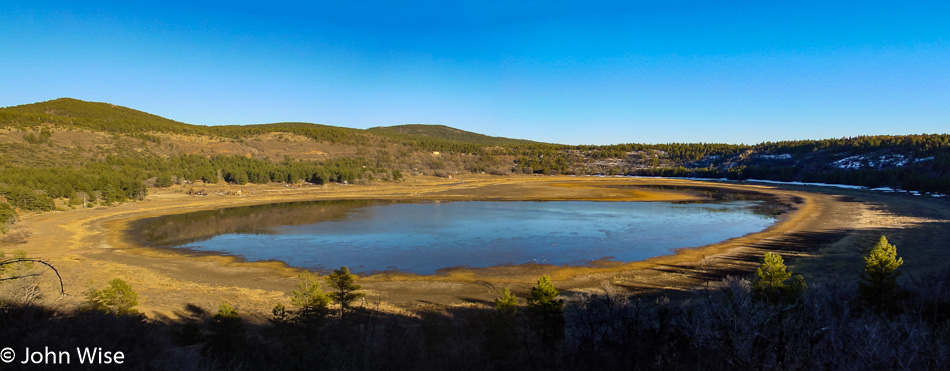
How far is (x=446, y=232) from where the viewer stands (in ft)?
126

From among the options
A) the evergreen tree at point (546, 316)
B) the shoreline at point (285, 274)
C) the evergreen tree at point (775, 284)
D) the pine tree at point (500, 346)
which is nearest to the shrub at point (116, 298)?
the shoreline at point (285, 274)

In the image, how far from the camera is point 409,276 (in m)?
24.3

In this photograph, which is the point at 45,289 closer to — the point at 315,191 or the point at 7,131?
the point at 315,191

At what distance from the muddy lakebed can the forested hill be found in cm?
2407

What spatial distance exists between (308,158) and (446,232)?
3817 inches

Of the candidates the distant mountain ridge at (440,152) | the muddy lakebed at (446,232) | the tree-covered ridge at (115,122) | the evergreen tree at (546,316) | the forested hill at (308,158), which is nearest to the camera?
the evergreen tree at (546,316)

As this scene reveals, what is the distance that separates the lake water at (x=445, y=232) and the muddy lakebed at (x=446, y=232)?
0.08 m

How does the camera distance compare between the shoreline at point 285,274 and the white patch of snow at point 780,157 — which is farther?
the white patch of snow at point 780,157

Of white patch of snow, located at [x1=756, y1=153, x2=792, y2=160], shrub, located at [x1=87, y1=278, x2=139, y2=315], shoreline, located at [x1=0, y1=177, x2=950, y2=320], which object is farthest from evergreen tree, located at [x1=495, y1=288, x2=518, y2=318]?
white patch of snow, located at [x1=756, y1=153, x2=792, y2=160]

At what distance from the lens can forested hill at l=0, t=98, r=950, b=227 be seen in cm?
6291

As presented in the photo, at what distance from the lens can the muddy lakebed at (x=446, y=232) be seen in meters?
28.9

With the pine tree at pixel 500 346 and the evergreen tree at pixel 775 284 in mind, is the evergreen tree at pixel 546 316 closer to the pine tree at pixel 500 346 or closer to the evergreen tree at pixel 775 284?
the pine tree at pixel 500 346

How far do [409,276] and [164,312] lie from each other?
36.9ft

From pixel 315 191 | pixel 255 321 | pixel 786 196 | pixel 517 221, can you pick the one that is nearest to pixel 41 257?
pixel 255 321
